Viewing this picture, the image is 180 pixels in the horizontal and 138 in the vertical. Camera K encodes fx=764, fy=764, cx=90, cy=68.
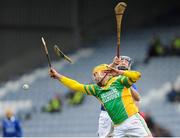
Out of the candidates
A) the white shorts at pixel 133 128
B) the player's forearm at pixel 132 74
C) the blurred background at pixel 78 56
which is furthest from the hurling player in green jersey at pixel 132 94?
the blurred background at pixel 78 56

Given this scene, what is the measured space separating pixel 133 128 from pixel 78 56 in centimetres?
1467

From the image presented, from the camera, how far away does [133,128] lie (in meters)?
8.36

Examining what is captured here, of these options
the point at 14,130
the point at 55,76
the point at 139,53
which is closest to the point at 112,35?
the point at 139,53

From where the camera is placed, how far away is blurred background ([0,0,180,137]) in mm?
19609

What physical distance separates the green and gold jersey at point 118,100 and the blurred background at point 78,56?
8.99 m

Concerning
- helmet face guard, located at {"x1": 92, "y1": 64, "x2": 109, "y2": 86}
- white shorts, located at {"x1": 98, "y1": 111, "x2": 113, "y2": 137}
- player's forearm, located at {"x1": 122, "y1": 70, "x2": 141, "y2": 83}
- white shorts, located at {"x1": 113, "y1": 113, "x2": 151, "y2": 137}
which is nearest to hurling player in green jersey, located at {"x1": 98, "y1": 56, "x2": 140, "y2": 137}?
white shorts, located at {"x1": 98, "y1": 111, "x2": 113, "y2": 137}

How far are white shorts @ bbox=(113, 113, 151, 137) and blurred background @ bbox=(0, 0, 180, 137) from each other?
901cm

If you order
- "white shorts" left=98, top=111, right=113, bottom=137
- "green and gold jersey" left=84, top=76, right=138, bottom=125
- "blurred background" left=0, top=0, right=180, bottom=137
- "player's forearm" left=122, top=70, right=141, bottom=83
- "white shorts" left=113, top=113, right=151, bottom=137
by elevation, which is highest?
"player's forearm" left=122, top=70, right=141, bottom=83

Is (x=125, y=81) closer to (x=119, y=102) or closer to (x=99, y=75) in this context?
(x=119, y=102)

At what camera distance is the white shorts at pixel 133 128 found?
329 inches

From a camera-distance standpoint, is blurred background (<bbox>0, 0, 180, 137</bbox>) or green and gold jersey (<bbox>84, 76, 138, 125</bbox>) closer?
green and gold jersey (<bbox>84, 76, 138, 125</bbox>)

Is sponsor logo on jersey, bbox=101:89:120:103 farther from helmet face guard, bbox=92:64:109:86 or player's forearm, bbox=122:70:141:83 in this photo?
player's forearm, bbox=122:70:141:83

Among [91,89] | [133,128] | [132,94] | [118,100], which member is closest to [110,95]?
[118,100]

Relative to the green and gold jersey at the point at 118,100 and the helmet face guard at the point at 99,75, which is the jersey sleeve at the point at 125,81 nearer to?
the green and gold jersey at the point at 118,100
